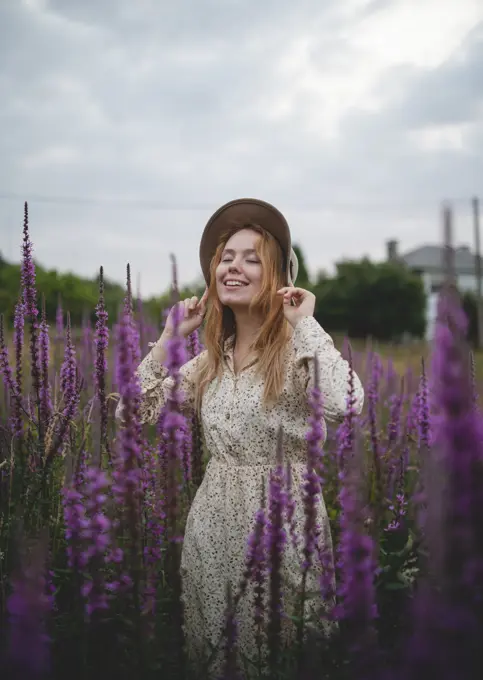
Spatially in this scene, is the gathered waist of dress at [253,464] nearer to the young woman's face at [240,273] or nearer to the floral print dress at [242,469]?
the floral print dress at [242,469]

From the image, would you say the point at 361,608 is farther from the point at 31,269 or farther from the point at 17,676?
the point at 31,269

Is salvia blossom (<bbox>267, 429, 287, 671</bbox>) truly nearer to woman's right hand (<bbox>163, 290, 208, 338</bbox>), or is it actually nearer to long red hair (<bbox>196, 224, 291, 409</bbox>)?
long red hair (<bbox>196, 224, 291, 409</bbox>)

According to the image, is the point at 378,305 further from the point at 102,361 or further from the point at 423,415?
the point at 102,361

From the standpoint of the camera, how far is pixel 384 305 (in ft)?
123

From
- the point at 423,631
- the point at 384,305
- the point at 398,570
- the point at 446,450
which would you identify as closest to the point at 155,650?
the point at 423,631

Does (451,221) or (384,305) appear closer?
(451,221)

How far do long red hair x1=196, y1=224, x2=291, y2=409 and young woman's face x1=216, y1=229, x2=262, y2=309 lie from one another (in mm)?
41

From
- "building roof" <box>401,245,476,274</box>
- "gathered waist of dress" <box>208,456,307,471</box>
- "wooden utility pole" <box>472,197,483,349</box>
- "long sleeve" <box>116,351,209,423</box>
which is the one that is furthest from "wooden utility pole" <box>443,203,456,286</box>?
"building roof" <box>401,245,476,274</box>

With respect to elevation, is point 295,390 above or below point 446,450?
above

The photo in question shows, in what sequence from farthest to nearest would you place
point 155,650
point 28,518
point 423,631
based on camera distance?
1. point 28,518
2. point 155,650
3. point 423,631

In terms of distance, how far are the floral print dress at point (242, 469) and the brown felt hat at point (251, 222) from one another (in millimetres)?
672

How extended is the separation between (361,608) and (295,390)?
5.45 feet

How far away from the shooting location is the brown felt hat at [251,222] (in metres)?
3.19

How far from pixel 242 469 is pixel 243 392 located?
39cm
